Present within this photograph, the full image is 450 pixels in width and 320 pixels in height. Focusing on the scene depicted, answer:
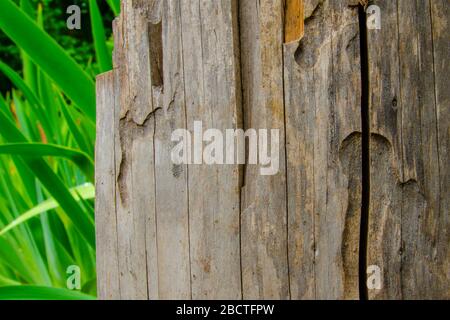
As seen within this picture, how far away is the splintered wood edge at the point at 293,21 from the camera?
4.52 feet

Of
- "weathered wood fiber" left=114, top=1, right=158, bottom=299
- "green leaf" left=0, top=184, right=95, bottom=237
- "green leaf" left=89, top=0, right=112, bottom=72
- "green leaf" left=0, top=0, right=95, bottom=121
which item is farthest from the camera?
"green leaf" left=89, top=0, right=112, bottom=72

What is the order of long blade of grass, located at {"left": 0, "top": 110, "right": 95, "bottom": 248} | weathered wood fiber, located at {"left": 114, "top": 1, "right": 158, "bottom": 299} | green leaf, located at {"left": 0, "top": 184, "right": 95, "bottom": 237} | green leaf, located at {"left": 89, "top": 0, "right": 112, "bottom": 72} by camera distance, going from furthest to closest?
green leaf, located at {"left": 89, "top": 0, "right": 112, "bottom": 72}, green leaf, located at {"left": 0, "top": 184, "right": 95, "bottom": 237}, long blade of grass, located at {"left": 0, "top": 110, "right": 95, "bottom": 248}, weathered wood fiber, located at {"left": 114, "top": 1, "right": 158, "bottom": 299}

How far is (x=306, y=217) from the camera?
1381 mm

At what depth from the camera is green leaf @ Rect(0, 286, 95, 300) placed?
185 cm

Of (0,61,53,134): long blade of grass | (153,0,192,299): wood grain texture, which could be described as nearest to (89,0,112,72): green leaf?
(0,61,53,134): long blade of grass

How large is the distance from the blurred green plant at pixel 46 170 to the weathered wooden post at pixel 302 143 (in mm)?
535

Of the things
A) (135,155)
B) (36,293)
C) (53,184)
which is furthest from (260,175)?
(53,184)

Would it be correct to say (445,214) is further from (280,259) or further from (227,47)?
(227,47)

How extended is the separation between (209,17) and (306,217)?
1.43 feet

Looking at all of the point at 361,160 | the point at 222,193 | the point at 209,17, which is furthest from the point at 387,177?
the point at 209,17

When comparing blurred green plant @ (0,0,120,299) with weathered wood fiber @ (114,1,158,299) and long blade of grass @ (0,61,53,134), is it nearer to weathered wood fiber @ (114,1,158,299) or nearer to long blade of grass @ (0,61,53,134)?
long blade of grass @ (0,61,53,134)

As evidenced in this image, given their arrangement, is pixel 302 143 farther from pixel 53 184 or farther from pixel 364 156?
pixel 53 184

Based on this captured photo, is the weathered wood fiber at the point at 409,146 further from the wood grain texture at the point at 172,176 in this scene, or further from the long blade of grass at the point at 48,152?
the long blade of grass at the point at 48,152

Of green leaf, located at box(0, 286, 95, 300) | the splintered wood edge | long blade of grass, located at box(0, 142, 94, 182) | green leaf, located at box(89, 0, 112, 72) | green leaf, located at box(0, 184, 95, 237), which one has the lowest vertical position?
green leaf, located at box(0, 286, 95, 300)
